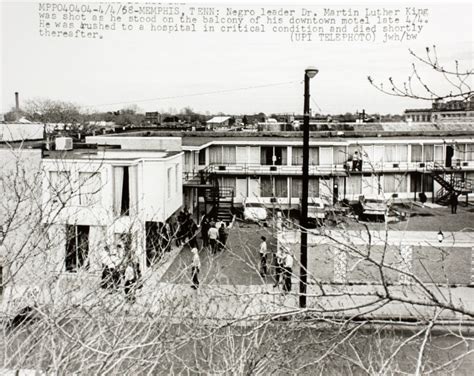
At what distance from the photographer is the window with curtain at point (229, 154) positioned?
2536cm

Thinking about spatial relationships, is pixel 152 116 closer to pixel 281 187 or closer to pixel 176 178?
pixel 281 187

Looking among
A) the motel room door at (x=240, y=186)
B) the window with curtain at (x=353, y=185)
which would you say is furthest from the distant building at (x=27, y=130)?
the window with curtain at (x=353, y=185)

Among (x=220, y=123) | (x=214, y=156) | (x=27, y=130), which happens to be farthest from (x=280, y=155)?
(x=220, y=123)

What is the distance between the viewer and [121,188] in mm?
14766

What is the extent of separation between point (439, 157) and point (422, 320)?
75.2ft

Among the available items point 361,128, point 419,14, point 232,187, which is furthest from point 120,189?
point 361,128

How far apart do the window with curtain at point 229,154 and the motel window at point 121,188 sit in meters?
10.7

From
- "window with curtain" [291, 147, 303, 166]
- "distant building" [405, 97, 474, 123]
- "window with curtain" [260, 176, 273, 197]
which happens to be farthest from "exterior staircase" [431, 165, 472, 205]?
"window with curtain" [260, 176, 273, 197]

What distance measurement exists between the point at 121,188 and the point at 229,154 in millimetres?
11052

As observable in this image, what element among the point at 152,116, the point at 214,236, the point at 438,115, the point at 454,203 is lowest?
the point at 214,236

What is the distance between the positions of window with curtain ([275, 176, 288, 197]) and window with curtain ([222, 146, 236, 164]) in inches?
84.4

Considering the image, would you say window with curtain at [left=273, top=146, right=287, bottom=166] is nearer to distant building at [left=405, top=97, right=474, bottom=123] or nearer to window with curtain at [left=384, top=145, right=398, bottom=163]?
window with curtain at [left=384, top=145, right=398, bottom=163]

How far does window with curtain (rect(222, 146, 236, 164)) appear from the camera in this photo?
998 inches

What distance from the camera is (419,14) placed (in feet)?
30.3
